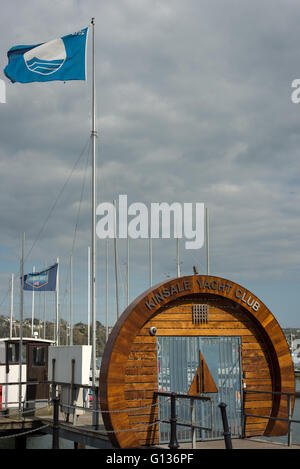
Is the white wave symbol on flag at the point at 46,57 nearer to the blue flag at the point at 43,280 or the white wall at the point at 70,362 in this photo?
the white wall at the point at 70,362

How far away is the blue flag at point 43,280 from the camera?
1280 inches

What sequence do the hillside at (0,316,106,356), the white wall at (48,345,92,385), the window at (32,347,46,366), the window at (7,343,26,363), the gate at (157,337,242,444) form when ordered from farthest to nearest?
the hillside at (0,316,106,356) < the window at (7,343,26,363) < the window at (32,347,46,366) < the white wall at (48,345,92,385) < the gate at (157,337,242,444)

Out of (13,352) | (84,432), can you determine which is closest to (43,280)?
(13,352)

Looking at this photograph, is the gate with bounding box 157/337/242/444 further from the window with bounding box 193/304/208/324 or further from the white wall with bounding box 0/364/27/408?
the white wall with bounding box 0/364/27/408

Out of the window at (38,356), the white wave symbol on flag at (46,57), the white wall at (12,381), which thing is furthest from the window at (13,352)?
the white wave symbol on flag at (46,57)

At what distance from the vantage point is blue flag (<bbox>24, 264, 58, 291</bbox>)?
107ft

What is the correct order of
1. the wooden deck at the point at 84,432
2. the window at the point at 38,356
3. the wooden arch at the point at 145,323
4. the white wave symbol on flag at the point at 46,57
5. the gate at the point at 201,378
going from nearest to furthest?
1. the wooden arch at the point at 145,323
2. the wooden deck at the point at 84,432
3. the gate at the point at 201,378
4. the white wave symbol on flag at the point at 46,57
5. the window at the point at 38,356

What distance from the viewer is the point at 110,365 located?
1233cm

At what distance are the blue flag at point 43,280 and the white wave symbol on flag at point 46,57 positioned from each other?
54.6ft

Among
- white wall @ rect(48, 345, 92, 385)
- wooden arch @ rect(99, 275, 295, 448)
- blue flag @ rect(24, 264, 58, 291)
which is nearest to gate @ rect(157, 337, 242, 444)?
wooden arch @ rect(99, 275, 295, 448)

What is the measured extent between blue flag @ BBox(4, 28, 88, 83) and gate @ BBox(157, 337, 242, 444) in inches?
405

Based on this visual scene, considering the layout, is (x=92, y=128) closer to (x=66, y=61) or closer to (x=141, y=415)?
(x=66, y=61)
